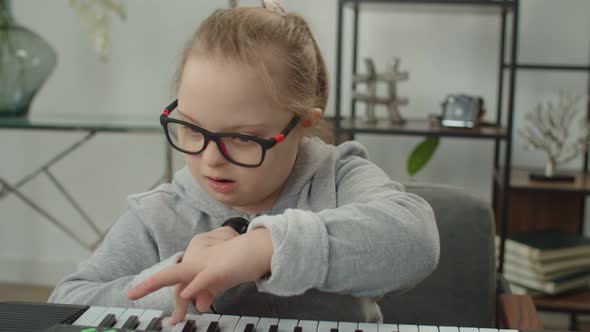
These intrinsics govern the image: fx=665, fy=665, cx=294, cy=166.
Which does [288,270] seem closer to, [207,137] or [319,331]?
[319,331]

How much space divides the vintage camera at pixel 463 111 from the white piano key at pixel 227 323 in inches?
65.3

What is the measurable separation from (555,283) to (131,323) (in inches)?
70.8

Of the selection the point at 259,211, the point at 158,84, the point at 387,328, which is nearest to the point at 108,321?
the point at 387,328

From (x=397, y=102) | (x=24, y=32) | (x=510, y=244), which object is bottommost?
(x=510, y=244)

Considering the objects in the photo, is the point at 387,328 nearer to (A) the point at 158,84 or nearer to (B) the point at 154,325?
(B) the point at 154,325

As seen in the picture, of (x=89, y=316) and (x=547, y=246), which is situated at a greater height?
(x=89, y=316)

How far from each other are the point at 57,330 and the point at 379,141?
2.01 m

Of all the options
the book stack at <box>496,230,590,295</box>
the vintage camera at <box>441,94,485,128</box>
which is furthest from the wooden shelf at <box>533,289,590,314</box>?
the vintage camera at <box>441,94,485,128</box>

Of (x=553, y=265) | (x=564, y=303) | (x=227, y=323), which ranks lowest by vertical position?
(x=564, y=303)

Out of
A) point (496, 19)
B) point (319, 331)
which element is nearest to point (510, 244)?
point (496, 19)

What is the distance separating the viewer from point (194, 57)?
758mm

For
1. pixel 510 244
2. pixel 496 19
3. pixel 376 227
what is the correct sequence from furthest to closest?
pixel 496 19, pixel 510 244, pixel 376 227

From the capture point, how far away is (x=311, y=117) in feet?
2.65

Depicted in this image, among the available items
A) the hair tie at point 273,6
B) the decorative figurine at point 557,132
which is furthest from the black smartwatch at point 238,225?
the decorative figurine at point 557,132
